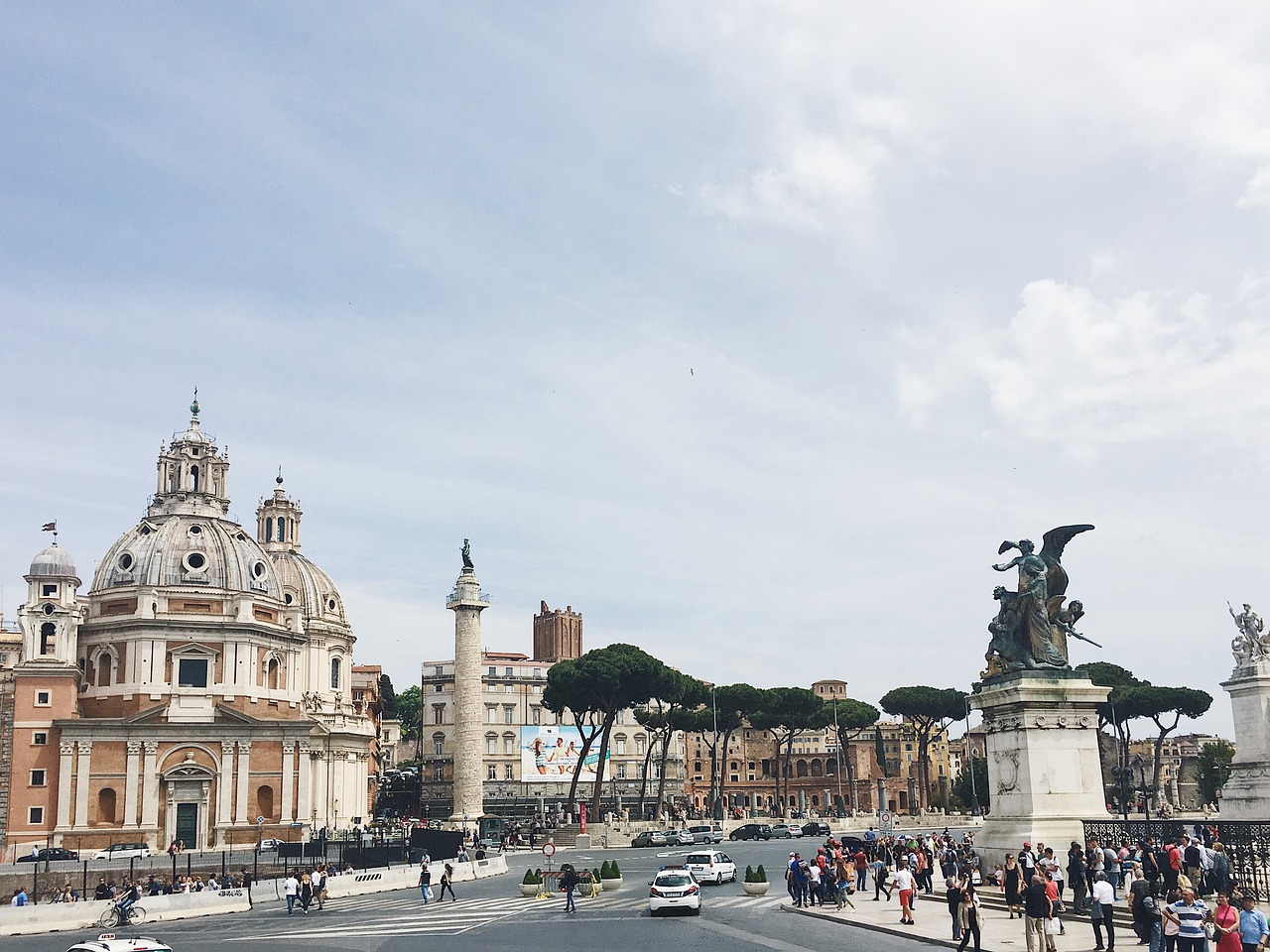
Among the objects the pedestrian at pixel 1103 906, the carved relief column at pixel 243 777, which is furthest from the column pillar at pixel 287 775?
the pedestrian at pixel 1103 906

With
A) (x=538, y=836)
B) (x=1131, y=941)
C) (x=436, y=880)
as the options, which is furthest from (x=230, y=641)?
(x=1131, y=941)

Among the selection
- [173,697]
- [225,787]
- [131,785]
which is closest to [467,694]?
[225,787]

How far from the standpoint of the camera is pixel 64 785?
232 ft

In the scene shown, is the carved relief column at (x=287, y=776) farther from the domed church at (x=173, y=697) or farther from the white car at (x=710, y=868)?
the white car at (x=710, y=868)

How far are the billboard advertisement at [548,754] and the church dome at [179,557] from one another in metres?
28.0

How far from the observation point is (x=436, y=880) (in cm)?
4694

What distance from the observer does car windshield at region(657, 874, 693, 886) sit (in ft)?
105

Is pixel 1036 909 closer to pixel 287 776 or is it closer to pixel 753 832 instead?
pixel 753 832

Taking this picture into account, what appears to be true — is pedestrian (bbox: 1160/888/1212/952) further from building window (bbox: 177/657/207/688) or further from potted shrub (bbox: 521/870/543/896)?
building window (bbox: 177/657/207/688)

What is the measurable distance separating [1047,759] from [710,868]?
21067 millimetres

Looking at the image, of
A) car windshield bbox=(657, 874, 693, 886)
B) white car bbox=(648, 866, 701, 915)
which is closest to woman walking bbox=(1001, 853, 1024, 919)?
white car bbox=(648, 866, 701, 915)

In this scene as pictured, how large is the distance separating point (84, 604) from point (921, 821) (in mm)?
64441

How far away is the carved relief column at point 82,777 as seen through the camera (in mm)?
70562

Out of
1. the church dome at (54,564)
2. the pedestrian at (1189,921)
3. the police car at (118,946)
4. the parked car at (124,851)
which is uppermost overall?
the church dome at (54,564)
